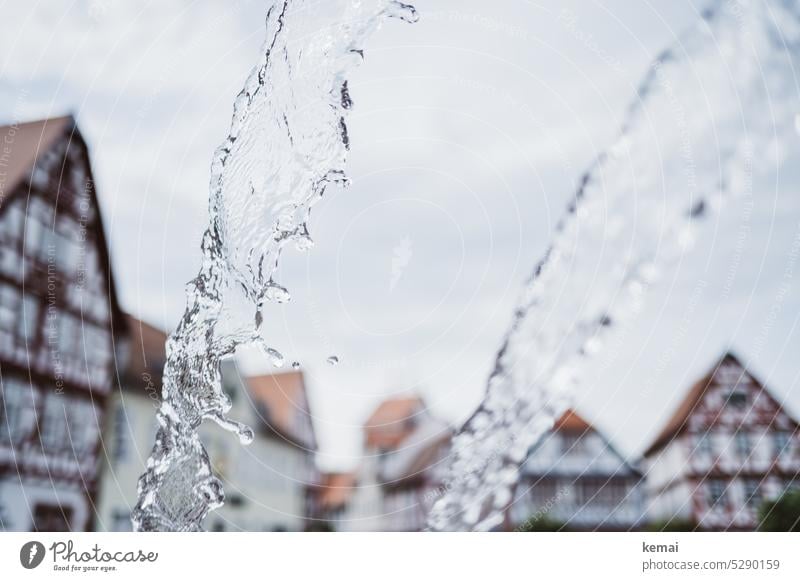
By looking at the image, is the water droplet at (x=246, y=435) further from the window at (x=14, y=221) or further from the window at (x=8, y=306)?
the window at (x=14, y=221)

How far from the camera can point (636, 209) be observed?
185cm

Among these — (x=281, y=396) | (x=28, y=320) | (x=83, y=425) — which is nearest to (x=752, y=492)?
(x=281, y=396)

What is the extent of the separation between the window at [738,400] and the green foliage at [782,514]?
207mm

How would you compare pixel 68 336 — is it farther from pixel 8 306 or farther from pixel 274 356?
pixel 274 356

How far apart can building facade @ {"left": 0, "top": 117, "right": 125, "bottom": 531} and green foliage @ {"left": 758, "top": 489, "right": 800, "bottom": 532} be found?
1444 mm

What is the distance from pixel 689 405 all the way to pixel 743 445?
143 mm

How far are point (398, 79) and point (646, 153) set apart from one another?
1.93 ft

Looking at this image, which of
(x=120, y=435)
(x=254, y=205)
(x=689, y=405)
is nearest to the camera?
(x=254, y=205)

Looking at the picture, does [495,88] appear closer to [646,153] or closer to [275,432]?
[646,153]

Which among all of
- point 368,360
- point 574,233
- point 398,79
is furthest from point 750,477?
point 398,79

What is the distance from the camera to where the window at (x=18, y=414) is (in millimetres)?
1704

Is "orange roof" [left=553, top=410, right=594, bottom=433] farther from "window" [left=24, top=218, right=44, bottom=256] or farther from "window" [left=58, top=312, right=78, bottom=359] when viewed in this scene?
"window" [left=24, top=218, right=44, bottom=256]

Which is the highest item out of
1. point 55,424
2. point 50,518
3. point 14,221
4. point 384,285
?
point 14,221

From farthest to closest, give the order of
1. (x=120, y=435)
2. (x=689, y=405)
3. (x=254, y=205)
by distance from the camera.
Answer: (x=689, y=405), (x=120, y=435), (x=254, y=205)
